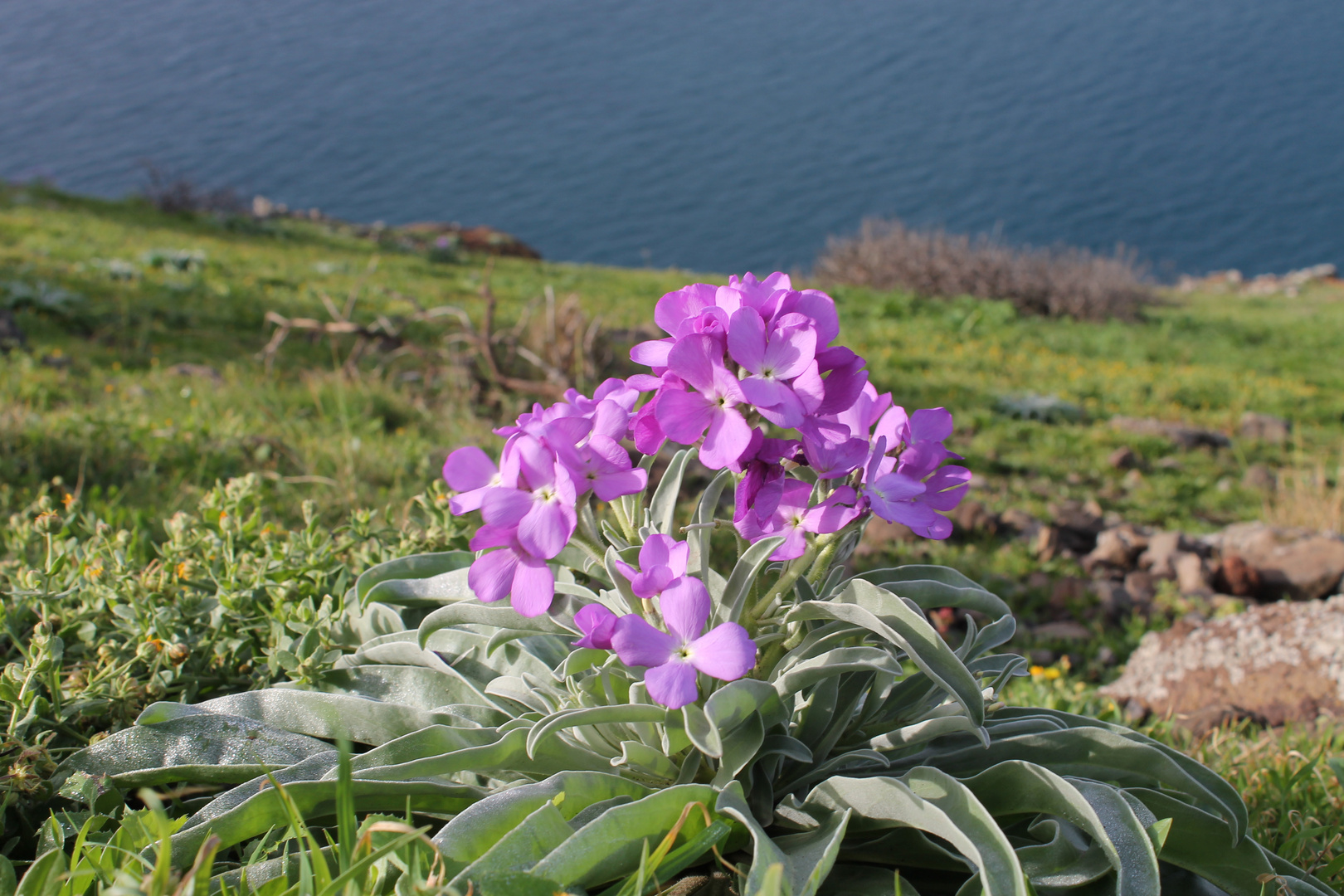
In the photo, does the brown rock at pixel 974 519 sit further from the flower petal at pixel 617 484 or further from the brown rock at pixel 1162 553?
the flower petal at pixel 617 484

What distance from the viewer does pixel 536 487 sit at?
1.25m

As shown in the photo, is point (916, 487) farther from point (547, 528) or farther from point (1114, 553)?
point (1114, 553)

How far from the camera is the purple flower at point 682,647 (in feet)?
4.10

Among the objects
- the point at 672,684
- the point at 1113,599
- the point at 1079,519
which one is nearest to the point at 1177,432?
the point at 1079,519

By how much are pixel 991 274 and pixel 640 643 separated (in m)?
16.6

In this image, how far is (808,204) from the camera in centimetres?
3198

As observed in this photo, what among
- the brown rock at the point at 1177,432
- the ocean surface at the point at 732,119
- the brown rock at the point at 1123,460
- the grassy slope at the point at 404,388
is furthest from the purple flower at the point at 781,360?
the ocean surface at the point at 732,119

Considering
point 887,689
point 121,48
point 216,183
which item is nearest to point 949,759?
point 887,689

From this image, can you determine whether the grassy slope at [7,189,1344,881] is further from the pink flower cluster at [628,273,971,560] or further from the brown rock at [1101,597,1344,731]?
the pink flower cluster at [628,273,971,560]

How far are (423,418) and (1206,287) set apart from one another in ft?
89.4

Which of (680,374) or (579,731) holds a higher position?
(680,374)

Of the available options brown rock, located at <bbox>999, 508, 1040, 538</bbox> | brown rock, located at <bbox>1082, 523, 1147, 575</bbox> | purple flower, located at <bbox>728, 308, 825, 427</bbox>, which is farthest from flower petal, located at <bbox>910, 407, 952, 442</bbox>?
brown rock, located at <bbox>999, 508, 1040, 538</bbox>

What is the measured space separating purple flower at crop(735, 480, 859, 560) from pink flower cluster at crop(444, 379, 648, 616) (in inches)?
9.0

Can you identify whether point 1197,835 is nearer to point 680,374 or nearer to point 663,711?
point 663,711
